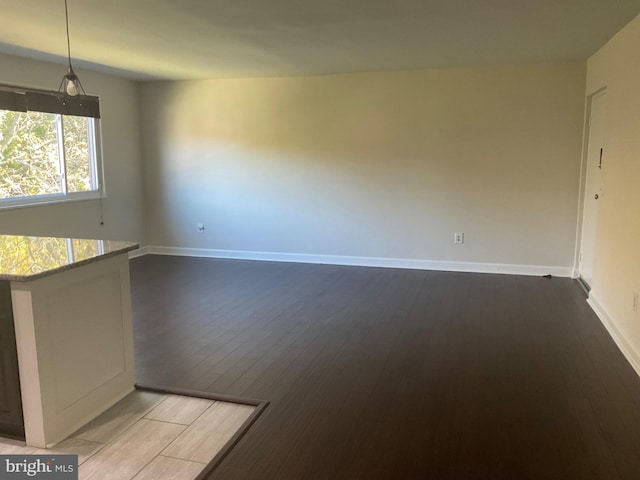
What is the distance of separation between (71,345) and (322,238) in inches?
161

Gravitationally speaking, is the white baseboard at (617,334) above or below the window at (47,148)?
below

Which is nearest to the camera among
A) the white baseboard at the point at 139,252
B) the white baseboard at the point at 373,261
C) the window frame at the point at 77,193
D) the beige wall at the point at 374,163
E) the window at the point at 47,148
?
the window at the point at 47,148

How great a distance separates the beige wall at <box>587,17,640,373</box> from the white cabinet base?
10.4 ft

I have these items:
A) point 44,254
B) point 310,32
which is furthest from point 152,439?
point 310,32

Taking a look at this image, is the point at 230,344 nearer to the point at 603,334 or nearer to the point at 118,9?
the point at 118,9

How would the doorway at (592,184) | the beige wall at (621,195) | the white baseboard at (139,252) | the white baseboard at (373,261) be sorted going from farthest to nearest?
the white baseboard at (139,252), the white baseboard at (373,261), the doorway at (592,184), the beige wall at (621,195)

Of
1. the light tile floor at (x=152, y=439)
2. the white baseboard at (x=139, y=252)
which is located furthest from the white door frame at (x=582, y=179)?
the white baseboard at (x=139, y=252)

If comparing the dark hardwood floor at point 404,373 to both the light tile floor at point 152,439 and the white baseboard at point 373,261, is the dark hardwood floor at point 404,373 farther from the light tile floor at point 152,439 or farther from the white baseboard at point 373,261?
the white baseboard at point 373,261

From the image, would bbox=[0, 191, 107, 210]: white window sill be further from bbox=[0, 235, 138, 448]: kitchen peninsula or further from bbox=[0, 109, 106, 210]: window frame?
bbox=[0, 235, 138, 448]: kitchen peninsula

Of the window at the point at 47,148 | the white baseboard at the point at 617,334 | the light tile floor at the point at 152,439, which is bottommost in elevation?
the light tile floor at the point at 152,439

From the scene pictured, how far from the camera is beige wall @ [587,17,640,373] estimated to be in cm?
338

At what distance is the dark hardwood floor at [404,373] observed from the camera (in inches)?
89.4

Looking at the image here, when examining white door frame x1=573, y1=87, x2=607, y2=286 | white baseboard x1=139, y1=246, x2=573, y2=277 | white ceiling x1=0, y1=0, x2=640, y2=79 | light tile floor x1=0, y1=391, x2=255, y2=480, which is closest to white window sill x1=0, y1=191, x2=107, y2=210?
white baseboard x1=139, y1=246, x2=573, y2=277

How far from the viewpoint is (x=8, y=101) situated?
4789 millimetres
